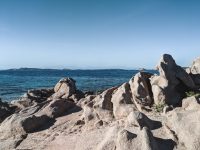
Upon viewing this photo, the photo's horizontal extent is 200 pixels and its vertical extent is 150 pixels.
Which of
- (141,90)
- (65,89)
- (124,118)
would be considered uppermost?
(141,90)

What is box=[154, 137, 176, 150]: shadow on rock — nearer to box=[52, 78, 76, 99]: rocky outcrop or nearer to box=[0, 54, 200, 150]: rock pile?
box=[0, 54, 200, 150]: rock pile

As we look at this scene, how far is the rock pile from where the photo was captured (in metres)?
13.9

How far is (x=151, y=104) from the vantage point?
19.9m

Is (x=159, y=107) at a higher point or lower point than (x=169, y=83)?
lower

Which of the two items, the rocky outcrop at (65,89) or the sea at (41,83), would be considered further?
the sea at (41,83)

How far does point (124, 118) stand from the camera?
1856 cm

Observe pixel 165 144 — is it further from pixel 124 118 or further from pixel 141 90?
pixel 141 90

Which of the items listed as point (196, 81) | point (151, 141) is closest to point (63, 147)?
point (151, 141)

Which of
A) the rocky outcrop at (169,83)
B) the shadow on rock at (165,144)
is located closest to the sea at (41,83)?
the rocky outcrop at (169,83)

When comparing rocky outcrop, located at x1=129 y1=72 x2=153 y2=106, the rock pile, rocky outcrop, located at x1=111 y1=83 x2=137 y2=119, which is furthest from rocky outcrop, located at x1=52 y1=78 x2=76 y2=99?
rocky outcrop, located at x1=129 y1=72 x2=153 y2=106

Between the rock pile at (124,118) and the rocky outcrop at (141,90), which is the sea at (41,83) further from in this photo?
the rocky outcrop at (141,90)

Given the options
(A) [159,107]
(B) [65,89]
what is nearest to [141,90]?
(A) [159,107]

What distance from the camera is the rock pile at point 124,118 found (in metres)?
13.9

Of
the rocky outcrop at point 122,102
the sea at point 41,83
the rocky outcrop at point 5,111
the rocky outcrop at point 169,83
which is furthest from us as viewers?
the sea at point 41,83
